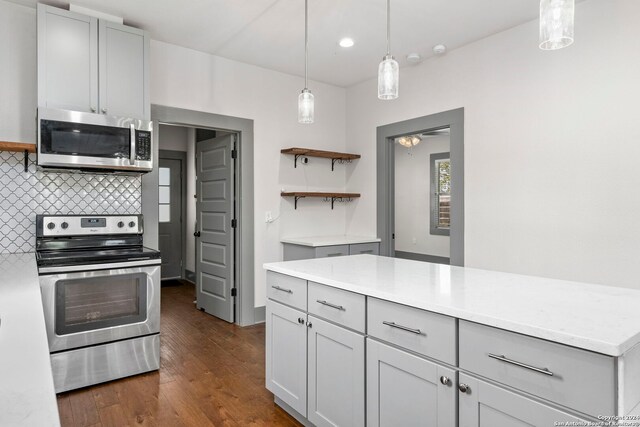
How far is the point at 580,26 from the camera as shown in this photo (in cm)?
297

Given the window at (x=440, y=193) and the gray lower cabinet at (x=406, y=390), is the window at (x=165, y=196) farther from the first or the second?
the gray lower cabinet at (x=406, y=390)

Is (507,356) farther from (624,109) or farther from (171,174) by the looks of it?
(171,174)

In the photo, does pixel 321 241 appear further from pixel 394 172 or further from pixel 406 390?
pixel 406 390

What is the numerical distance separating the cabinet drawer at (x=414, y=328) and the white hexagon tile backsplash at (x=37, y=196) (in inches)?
101

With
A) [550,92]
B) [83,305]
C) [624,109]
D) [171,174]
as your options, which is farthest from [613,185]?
[171,174]

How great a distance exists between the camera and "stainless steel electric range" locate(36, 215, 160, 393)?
2.56m

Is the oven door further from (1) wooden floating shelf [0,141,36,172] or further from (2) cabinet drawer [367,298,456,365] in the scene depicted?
(2) cabinet drawer [367,298,456,365]

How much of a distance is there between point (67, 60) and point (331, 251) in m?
2.79

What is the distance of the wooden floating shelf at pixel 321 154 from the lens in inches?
171

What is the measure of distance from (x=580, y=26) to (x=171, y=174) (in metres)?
5.51

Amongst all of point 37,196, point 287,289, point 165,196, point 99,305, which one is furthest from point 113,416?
point 165,196

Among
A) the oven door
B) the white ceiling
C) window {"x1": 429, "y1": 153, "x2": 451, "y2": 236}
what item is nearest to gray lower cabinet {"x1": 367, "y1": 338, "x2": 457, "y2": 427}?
the oven door

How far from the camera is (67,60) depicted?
9.39ft

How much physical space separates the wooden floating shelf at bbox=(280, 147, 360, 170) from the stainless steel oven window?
6.97 ft
